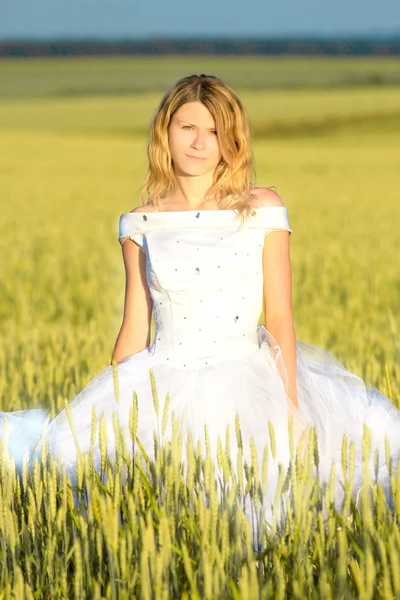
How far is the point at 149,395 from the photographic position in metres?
2.67

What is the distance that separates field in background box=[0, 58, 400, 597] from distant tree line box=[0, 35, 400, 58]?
4527cm

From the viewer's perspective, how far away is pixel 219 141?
2.81 m

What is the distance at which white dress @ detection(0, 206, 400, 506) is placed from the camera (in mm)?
2638

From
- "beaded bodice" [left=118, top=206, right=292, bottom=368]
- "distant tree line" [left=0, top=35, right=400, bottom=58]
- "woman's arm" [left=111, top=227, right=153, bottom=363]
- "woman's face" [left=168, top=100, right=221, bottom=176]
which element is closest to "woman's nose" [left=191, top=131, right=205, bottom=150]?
"woman's face" [left=168, top=100, right=221, bottom=176]

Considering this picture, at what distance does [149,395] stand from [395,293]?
16.9 feet

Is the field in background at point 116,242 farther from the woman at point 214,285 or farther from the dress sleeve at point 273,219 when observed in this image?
the dress sleeve at point 273,219

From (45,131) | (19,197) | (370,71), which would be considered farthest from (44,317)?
(370,71)

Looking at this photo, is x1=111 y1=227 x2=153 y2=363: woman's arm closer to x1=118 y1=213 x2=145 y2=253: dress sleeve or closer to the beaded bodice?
x1=118 y1=213 x2=145 y2=253: dress sleeve

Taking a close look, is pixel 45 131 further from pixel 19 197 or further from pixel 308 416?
pixel 308 416

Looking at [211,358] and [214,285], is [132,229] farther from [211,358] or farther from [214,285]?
[211,358]

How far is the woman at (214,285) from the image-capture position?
2717 mm

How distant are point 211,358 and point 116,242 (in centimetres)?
839

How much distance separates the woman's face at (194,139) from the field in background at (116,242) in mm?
218

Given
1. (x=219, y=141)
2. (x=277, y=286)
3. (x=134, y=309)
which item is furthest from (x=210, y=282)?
(x=219, y=141)
